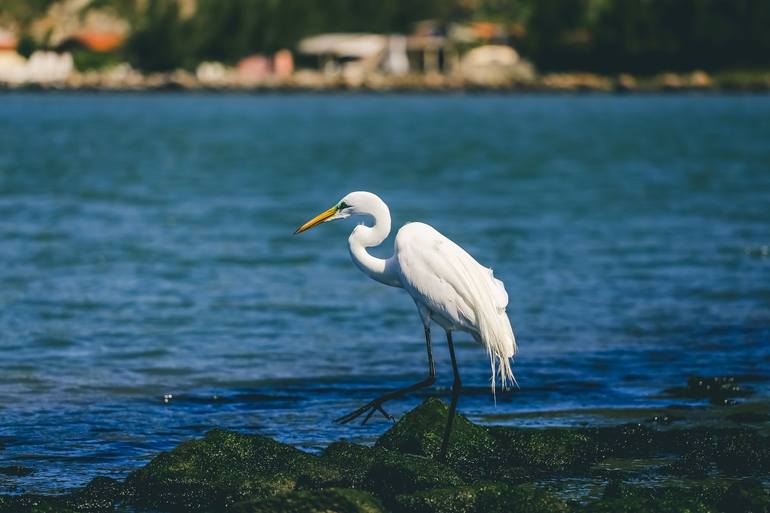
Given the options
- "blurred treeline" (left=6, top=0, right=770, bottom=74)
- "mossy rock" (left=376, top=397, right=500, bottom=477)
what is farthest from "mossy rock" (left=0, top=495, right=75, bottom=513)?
"blurred treeline" (left=6, top=0, right=770, bottom=74)

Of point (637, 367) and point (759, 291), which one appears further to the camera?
point (759, 291)

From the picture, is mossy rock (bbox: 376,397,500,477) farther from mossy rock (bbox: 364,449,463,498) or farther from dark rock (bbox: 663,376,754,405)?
dark rock (bbox: 663,376,754,405)

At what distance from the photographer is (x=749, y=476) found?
946 centimetres

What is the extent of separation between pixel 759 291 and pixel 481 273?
1041cm

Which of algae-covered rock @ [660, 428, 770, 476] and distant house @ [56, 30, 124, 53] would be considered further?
distant house @ [56, 30, 124, 53]

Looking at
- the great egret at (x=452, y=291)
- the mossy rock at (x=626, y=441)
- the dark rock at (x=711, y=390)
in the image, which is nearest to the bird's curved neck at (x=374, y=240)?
the great egret at (x=452, y=291)

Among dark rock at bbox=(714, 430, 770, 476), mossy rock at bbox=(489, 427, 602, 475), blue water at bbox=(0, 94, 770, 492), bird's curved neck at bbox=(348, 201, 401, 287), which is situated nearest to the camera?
dark rock at bbox=(714, 430, 770, 476)

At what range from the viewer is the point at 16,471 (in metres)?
9.80

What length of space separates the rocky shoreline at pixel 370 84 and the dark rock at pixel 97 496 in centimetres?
13235

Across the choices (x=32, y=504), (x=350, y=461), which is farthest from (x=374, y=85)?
(x=32, y=504)

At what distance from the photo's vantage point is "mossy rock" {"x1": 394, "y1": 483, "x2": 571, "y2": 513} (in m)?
8.12

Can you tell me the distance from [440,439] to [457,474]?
96 cm

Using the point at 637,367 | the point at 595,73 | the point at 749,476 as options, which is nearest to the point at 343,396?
the point at 637,367

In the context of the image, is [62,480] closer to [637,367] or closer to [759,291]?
[637,367]
